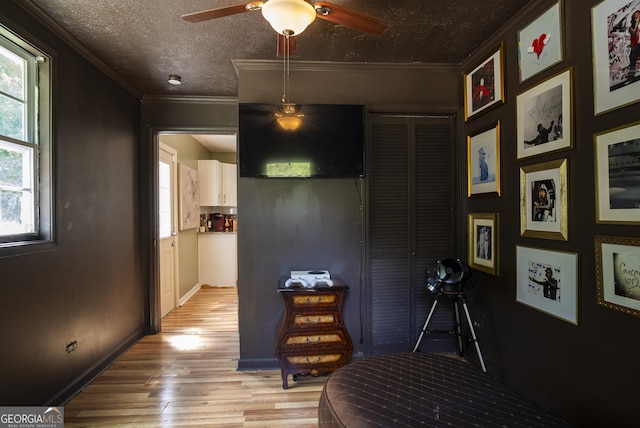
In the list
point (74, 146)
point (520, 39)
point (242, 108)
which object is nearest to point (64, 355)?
point (74, 146)

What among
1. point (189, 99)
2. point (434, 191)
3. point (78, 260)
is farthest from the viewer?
point (189, 99)

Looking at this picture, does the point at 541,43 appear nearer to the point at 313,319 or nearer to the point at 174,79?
the point at 313,319

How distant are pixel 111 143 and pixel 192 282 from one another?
2789 millimetres

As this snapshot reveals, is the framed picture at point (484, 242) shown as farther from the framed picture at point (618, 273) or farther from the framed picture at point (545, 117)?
the framed picture at point (618, 273)

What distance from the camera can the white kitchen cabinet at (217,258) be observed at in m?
5.30

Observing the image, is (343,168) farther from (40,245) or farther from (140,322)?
(140,322)

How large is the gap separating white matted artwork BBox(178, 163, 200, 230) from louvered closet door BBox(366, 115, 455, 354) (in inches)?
119

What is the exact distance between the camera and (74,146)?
90.8 inches

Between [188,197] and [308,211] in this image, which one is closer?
[308,211]

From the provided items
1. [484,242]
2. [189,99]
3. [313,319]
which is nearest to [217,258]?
[189,99]

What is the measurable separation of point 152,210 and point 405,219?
272cm

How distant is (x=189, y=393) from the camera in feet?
7.41

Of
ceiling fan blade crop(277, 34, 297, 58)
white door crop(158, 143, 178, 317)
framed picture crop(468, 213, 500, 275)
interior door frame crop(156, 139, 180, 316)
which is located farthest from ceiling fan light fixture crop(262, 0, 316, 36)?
interior door frame crop(156, 139, 180, 316)

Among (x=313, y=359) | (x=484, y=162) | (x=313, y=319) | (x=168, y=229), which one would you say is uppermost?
(x=484, y=162)
